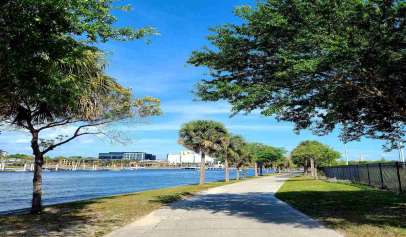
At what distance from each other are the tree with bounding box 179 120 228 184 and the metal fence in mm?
13917

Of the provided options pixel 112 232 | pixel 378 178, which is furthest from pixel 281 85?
pixel 378 178

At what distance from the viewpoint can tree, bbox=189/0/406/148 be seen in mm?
9672

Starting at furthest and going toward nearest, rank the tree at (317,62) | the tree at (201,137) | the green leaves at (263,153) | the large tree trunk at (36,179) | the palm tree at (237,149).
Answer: the green leaves at (263,153), the palm tree at (237,149), the tree at (201,137), the large tree trunk at (36,179), the tree at (317,62)

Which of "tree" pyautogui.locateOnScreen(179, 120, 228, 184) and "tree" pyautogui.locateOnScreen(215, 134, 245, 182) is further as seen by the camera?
"tree" pyautogui.locateOnScreen(215, 134, 245, 182)

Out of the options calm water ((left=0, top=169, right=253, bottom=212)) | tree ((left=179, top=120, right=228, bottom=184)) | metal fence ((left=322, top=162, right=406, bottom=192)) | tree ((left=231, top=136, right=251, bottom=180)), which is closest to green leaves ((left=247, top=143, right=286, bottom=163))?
tree ((left=231, top=136, right=251, bottom=180))

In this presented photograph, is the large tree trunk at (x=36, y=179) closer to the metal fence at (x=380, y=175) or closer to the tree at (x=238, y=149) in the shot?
the metal fence at (x=380, y=175)

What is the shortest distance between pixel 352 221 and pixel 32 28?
360 inches

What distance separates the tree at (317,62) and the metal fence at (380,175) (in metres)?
9.33

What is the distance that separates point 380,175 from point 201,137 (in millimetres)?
22874

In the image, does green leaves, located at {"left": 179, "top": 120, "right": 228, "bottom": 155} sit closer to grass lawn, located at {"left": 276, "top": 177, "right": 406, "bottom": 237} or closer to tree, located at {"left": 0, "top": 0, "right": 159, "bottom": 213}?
grass lawn, located at {"left": 276, "top": 177, "right": 406, "bottom": 237}

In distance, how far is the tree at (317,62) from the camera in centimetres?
967

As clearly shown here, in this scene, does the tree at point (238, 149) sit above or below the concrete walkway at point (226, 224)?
above

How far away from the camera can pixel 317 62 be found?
9.52 metres

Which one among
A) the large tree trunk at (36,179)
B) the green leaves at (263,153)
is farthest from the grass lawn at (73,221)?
the green leaves at (263,153)
